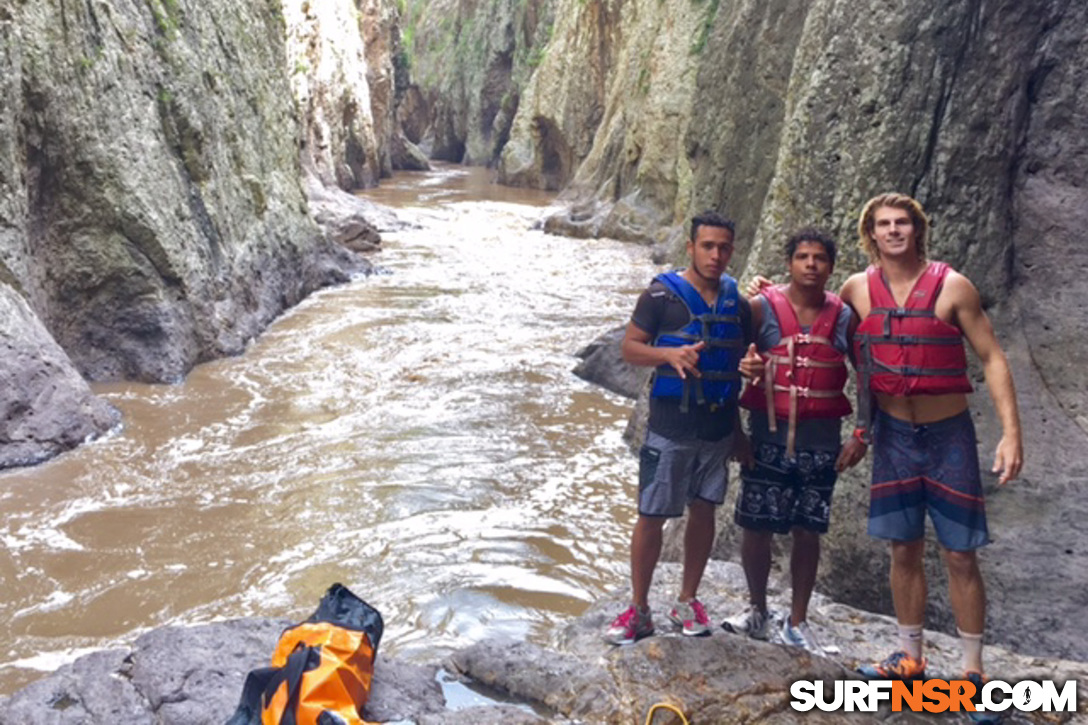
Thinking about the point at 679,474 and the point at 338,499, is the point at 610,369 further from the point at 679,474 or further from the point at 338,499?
the point at 679,474

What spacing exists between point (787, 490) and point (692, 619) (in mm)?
682

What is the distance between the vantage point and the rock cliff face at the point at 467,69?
4553cm

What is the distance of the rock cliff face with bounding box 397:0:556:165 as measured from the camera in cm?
4553

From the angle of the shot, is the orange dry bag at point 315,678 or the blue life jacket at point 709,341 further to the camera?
the blue life jacket at point 709,341

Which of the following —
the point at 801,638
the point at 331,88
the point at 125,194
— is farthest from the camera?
the point at 331,88

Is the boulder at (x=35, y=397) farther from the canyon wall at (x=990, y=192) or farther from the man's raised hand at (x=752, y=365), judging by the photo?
the man's raised hand at (x=752, y=365)

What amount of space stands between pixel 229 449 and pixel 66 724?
4.42 m

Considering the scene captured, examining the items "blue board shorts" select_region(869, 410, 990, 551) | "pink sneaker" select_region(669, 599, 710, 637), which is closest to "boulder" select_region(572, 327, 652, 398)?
"pink sneaker" select_region(669, 599, 710, 637)

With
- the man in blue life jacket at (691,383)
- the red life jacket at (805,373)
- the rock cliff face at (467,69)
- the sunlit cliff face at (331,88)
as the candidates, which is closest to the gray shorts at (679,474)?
the man in blue life jacket at (691,383)

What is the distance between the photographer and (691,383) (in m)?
3.88

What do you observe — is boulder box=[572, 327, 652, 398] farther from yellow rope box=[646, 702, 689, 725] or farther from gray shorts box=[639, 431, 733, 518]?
yellow rope box=[646, 702, 689, 725]

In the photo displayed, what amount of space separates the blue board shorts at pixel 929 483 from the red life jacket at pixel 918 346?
0.49 feet

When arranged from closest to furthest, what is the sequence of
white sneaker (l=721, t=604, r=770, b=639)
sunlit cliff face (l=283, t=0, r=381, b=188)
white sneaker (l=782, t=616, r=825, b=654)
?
white sneaker (l=782, t=616, r=825, b=654) → white sneaker (l=721, t=604, r=770, b=639) → sunlit cliff face (l=283, t=0, r=381, b=188)

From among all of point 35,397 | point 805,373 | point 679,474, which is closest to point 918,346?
point 805,373
